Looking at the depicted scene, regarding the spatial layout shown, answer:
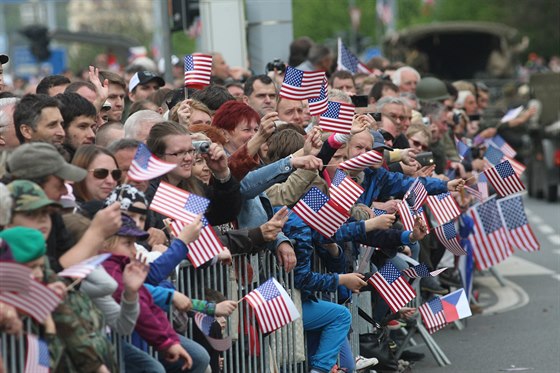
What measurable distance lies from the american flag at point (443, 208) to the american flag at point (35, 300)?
227 inches

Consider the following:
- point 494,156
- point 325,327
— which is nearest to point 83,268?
point 325,327

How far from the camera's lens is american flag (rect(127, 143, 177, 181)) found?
7.11m

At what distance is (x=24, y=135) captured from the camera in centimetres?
812

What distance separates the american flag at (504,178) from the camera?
12.2 m

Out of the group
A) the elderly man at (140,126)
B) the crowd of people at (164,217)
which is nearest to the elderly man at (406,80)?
the crowd of people at (164,217)

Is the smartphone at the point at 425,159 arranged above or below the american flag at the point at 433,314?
above

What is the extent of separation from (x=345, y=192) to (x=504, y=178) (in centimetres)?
331

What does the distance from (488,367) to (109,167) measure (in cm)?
501

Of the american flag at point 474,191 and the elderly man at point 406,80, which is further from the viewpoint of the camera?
the elderly man at point 406,80

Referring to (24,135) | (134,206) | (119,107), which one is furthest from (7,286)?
(119,107)

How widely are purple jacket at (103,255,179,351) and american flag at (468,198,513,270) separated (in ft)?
25.8

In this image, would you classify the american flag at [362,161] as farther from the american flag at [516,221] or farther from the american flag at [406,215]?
the american flag at [516,221]

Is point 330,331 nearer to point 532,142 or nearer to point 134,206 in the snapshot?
point 134,206

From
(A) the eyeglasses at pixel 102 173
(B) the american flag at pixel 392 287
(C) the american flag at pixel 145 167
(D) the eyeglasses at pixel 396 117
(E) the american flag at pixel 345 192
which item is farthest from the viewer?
(D) the eyeglasses at pixel 396 117
